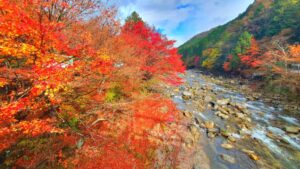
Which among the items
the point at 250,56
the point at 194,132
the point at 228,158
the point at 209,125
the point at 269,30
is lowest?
the point at 228,158

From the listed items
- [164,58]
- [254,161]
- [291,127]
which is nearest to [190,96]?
[164,58]

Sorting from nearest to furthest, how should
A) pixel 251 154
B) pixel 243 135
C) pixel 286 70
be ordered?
pixel 251 154, pixel 243 135, pixel 286 70

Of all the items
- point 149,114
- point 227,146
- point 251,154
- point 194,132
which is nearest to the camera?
point 251,154

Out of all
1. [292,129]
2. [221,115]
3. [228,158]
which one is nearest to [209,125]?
[221,115]

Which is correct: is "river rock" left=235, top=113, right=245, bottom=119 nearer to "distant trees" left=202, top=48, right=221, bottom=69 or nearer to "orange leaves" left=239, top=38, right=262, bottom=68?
"orange leaves" left=239, top=38, right=262, bottom=68

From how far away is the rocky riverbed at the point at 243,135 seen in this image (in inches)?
311

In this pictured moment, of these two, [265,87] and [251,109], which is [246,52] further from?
[251,109]

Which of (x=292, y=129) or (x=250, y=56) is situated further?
(x=250, y=56)

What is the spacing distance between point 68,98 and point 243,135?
11.4 m

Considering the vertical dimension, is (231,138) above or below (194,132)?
below

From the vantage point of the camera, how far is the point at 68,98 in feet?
26.1

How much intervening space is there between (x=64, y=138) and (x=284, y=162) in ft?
37.1

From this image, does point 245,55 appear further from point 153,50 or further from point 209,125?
point 209,125

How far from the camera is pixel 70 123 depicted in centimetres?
801
